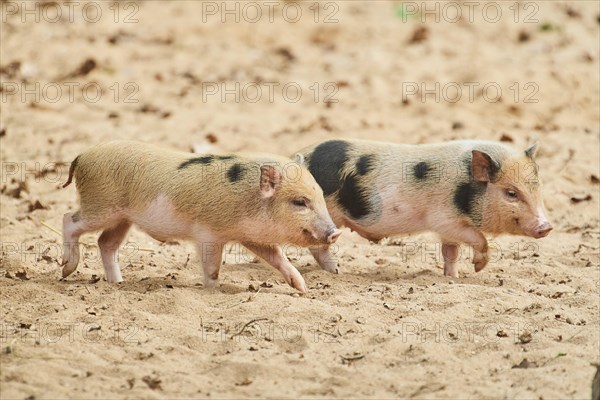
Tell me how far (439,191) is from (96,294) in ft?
8.84

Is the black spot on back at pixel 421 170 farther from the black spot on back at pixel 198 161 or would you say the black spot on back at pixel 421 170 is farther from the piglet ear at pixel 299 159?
the black spot on back at pixel 198 161

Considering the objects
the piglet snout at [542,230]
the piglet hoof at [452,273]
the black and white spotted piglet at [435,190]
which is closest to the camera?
the piglet snout at [542,230]

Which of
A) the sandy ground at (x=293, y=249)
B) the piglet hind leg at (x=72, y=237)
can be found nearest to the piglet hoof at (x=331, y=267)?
the sandy ground at (x=293, y=249)

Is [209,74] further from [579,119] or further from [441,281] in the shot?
[441,281]

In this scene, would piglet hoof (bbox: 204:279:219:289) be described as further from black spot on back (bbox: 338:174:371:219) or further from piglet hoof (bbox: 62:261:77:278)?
black spot on back (bbox: 338:174:371:219)

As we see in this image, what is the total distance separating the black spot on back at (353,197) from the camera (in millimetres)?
8008

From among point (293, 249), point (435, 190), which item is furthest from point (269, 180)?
point (293, 249)

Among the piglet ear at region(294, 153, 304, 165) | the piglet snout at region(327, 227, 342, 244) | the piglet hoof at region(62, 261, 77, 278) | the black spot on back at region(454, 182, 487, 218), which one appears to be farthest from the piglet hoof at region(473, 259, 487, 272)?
the piglet hoof at region(62, 261, 77, 278)

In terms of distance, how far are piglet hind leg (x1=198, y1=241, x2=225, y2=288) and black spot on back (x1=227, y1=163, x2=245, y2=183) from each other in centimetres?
46

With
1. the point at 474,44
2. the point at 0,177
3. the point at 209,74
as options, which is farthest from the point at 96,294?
the point at 474,44

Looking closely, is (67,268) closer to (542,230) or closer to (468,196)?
(468,196)

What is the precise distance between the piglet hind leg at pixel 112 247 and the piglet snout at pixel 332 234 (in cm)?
154

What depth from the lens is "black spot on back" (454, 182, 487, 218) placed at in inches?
308

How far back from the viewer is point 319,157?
806cm
